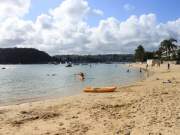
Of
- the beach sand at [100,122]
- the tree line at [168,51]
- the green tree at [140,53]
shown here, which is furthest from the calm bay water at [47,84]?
the green tree at [140,53]

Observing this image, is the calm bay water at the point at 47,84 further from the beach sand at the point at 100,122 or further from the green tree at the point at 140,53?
the green tree at the point at 140,53

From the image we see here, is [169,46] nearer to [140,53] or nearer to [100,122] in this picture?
[140,53]

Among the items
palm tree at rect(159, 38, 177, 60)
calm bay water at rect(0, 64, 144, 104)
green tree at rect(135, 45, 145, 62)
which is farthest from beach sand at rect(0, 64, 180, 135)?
green tree at rect(135, 45, 145, 62)

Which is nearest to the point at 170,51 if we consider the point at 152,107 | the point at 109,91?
the point at 109,91

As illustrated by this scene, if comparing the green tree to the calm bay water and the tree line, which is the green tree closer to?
the tree line

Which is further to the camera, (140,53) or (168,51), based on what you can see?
(140,53)

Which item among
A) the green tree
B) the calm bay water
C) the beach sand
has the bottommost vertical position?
the calm bay water

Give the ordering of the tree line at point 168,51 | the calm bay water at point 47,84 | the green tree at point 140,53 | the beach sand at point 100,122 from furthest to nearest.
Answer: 1. the green tree at point 140,53
2. the tree line at point 168,51
3. the calm bay water at point 47,84
4. the beach sand at point 100,122

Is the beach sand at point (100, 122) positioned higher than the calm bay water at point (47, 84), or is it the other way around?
the beach sand at point (100, 122)

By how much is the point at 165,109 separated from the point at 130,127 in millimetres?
3368

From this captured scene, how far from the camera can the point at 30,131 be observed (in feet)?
34.2

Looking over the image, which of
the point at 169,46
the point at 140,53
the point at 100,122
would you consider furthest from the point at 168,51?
the point at 100,122

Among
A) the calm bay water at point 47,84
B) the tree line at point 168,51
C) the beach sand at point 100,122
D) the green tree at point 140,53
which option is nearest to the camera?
the beach sand at point 100,122

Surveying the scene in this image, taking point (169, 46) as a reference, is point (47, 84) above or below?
below
